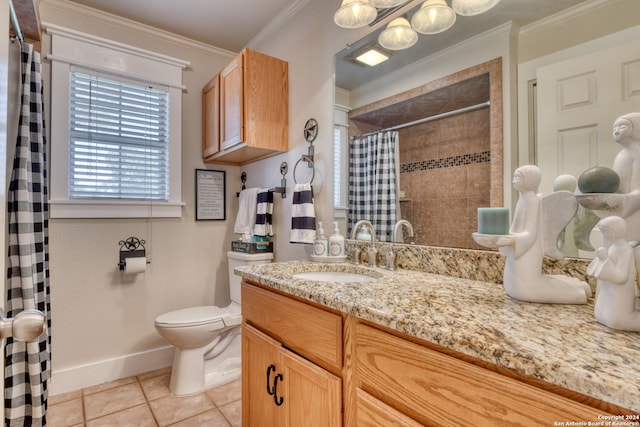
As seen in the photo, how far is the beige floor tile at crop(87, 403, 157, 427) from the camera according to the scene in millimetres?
1715

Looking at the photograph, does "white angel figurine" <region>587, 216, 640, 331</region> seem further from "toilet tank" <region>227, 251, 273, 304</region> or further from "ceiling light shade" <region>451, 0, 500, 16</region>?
"toilet tank" <region>227, 251, 273, 304</region>

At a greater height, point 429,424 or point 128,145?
point 128,145

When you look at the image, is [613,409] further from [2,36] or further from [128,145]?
[128,145]

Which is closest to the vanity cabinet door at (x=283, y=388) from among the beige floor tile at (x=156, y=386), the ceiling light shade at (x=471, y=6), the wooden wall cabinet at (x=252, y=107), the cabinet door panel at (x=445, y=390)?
the cabinet door panel at (x=445, y=390)

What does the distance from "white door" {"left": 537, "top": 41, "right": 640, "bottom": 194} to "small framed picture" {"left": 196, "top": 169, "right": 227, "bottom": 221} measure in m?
2.24

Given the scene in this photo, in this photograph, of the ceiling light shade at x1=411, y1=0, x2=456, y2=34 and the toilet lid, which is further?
the toilet lid

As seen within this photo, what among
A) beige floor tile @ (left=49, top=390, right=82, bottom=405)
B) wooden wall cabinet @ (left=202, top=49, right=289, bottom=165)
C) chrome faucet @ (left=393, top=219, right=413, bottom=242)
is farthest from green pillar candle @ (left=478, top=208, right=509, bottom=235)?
beige floor tile @ (left=49, top=390, right=82, bottom=405)

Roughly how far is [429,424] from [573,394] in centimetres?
29

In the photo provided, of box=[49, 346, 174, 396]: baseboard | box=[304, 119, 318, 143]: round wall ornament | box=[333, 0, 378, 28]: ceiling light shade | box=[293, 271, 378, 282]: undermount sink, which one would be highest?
box=[333, 0, 378, 28]: ceiling light shade

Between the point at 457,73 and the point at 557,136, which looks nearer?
the point at 557,136

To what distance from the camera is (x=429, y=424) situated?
0.69 m

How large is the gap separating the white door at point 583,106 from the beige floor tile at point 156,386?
2.31m

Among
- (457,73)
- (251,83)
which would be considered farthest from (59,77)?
(457,73)

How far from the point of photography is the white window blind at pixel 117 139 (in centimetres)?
213
